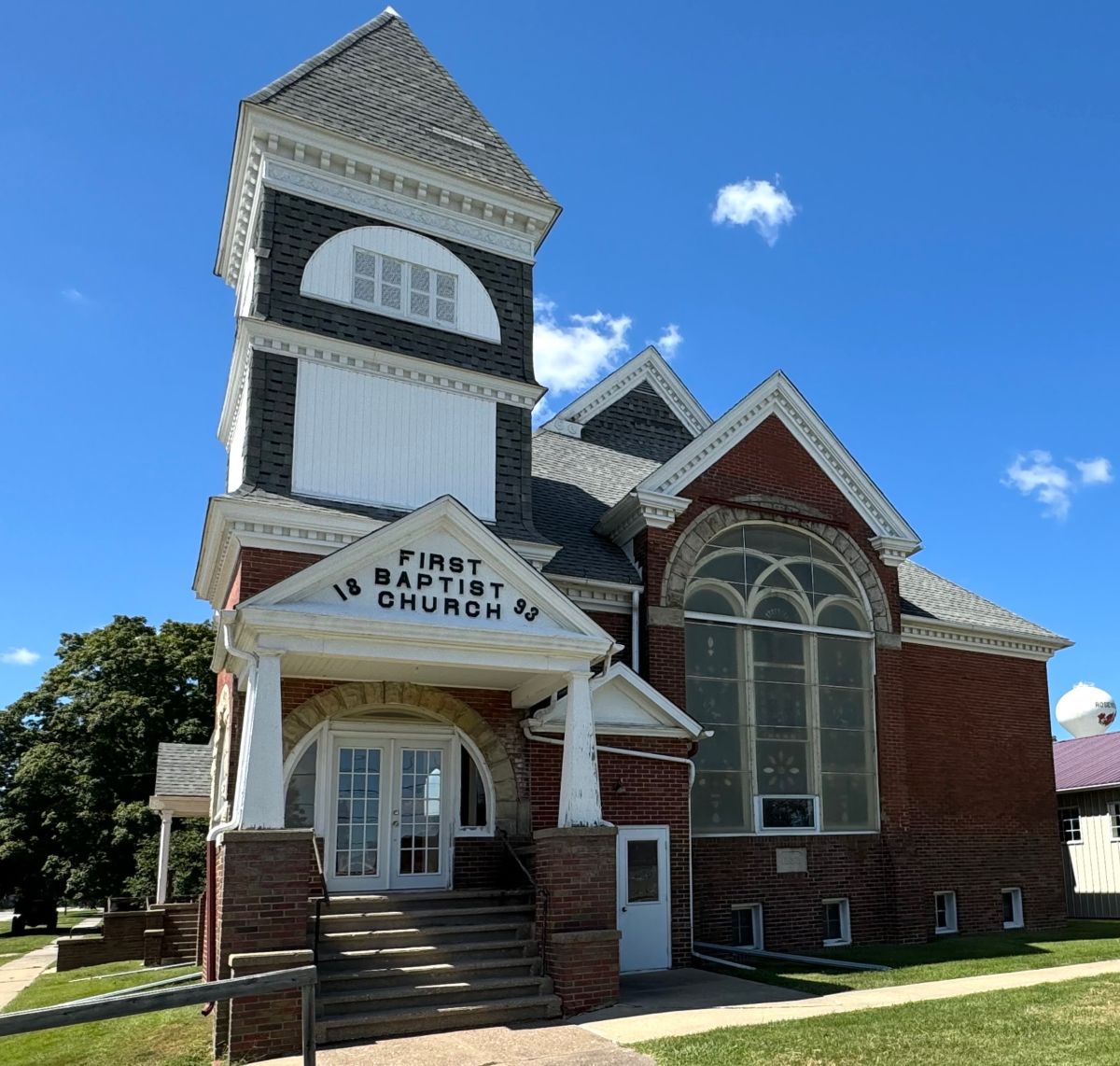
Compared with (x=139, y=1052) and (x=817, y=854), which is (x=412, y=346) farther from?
(x=817, y=854)

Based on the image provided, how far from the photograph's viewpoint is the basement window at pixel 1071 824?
2588cm

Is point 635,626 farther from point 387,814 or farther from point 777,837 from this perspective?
point 387,814

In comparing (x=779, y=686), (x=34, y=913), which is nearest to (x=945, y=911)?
(x=779, y=686)

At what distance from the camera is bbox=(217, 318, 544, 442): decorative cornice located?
46.0 ft

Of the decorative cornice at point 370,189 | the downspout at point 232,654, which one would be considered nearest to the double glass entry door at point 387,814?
the downspout at point 232,654

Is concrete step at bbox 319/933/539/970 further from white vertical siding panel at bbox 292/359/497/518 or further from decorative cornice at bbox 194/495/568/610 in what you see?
white vertical siding panel at bbox 292/359/497/518

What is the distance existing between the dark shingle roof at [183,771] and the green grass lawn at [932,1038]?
15.7 metres

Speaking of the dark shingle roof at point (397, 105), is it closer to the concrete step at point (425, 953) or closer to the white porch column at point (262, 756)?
the white porch column at point (262, 756)

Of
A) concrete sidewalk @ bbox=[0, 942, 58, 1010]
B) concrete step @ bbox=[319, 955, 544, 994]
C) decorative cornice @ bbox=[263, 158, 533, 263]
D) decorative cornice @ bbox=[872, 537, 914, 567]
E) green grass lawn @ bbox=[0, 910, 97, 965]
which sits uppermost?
decorative cornice @ bbox=[263, 158, 533, 263]

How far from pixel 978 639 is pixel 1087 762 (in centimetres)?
941

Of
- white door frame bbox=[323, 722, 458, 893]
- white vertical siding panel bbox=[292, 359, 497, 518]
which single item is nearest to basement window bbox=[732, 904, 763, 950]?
white door frame bbox=[323, 722, 458, 893]

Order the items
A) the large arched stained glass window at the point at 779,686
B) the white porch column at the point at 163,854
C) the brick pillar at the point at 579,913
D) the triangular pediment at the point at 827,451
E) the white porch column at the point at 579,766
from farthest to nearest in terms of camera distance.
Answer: the white porch column at the point at 163,854 < the triangular pediment at the point at 827,451 < the large arched stained glass window at the point at 779,686 < the white porch column at the point at 579,766 < the brick pillar at the point at 579,913

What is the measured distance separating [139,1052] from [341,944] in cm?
212

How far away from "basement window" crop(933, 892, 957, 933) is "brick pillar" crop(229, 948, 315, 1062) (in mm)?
12875
